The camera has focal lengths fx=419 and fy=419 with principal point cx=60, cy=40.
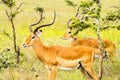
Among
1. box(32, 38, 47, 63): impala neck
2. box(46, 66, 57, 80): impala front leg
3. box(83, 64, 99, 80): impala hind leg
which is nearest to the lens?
box(46, 66, 57, 80): impala front leg

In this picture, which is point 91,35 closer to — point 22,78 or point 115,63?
point 115,63

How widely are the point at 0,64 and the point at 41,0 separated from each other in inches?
1053

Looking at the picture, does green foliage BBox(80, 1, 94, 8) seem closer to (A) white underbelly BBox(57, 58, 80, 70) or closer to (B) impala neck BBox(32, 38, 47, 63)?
(A) white underbelly BBox(57, 58, 80, 70)

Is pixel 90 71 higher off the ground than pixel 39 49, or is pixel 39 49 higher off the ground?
pixel 39 49

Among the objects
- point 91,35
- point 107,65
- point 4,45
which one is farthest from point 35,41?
point 91,35

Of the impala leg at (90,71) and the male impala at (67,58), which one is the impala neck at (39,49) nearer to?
the male impala at (67,58)

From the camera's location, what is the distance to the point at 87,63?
9180 millimetres

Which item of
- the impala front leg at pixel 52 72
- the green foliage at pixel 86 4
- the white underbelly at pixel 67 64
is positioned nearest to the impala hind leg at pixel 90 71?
the white underbelly at pixel 67 64

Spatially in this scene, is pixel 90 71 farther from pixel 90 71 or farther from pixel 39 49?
pixel 39 49

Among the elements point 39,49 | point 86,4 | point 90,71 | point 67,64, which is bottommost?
point 90,71

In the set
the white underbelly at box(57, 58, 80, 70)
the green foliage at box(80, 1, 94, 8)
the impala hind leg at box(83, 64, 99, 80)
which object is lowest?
the impala hind leg at box(83, 64, 99, 80)

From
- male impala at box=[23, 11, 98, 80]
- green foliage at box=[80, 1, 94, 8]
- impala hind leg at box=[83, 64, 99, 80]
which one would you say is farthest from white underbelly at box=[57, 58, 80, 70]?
green foliage at box=[80, 1, 94, 8]

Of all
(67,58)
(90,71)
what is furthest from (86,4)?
(90,71)

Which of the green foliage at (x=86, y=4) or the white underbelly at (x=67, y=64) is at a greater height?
the green foliage at (x=86, y=4)
